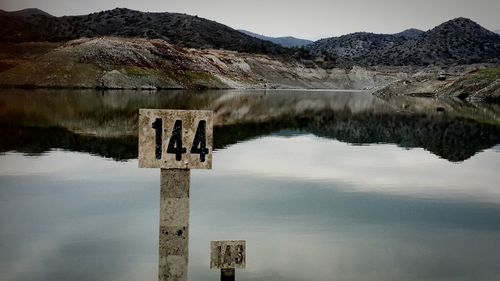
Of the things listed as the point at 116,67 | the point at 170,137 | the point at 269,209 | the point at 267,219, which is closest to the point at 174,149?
the point at 170,137

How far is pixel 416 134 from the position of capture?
156ft

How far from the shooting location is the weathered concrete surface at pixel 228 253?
9.41 m

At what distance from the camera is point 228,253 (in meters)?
9.52

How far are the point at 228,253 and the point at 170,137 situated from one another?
7.82ft

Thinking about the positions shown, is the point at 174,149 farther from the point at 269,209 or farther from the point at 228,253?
the point at 269,209

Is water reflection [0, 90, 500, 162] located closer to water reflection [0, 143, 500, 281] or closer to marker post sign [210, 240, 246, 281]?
water reflection [0, 143, 500, 281]

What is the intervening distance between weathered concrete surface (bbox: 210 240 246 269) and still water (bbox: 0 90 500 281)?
2653 millimetres

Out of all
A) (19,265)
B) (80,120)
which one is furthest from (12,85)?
(19,265)

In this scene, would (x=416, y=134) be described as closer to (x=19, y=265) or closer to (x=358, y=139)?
(x=358, y=139)

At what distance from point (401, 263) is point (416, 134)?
3583cm

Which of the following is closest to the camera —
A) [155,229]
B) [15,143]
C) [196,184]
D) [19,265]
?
[19,265]

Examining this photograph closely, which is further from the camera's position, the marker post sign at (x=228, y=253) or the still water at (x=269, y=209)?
the still water at (x=269, y=209)

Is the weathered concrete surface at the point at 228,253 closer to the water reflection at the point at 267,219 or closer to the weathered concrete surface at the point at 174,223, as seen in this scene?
the weathered concrete surface at the point at 174,223

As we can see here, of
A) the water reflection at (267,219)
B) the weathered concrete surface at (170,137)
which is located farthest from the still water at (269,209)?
the weathered concrete surface at (170,137)
